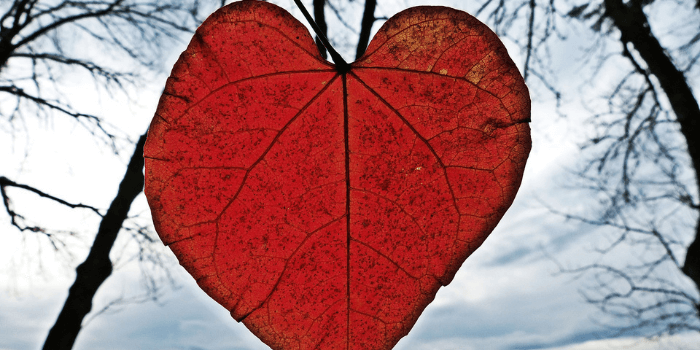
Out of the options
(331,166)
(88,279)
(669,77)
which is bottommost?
(331,166)

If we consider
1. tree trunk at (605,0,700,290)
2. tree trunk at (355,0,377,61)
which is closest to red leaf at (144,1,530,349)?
tree trunk at (355,0,377,61)

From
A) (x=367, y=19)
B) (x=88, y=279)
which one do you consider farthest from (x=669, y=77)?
(x=88, y=279)

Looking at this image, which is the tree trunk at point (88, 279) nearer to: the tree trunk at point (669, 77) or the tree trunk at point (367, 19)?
the tree trunk at point (367, 19)

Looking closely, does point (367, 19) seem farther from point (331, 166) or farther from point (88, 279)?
point (88, 279)

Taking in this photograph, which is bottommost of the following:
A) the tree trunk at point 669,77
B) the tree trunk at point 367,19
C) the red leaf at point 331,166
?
the red leaf at point 331,166

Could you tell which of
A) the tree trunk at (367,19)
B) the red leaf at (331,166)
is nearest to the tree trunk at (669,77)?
the tree trunk at (367,19)

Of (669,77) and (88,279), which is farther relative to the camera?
(669,77)
